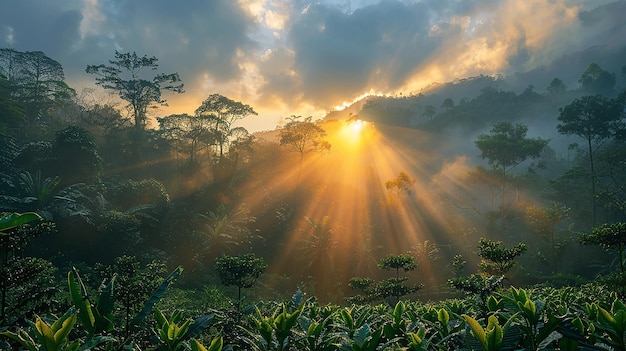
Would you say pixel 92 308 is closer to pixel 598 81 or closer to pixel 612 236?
pixel 612 236

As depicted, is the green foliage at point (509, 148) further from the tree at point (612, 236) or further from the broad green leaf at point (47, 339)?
the broad green leaf at point (47, 339)

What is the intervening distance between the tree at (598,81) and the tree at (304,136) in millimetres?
67812

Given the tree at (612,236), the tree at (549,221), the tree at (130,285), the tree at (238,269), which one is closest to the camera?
the tree at (130,285)

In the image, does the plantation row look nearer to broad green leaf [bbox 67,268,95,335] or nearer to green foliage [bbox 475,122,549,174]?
broad green leaf [bbox 67,268,95,335]

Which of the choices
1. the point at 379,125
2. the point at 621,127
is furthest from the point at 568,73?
the point at 621,127

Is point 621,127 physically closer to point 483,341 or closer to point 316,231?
point 316,231

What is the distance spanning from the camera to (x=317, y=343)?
3270 mm

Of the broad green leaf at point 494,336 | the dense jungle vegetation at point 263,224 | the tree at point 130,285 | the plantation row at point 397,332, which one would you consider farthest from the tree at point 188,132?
the broad green leaf at point 494,336

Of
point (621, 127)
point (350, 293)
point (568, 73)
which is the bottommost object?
point (350, 293)

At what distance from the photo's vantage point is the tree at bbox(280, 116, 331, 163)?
35969 millimetres

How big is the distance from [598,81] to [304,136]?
7165 cm

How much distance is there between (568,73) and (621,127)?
100935 millimetres

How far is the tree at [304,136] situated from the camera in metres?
36.0

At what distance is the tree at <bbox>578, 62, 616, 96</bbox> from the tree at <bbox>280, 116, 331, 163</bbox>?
6781 cm
